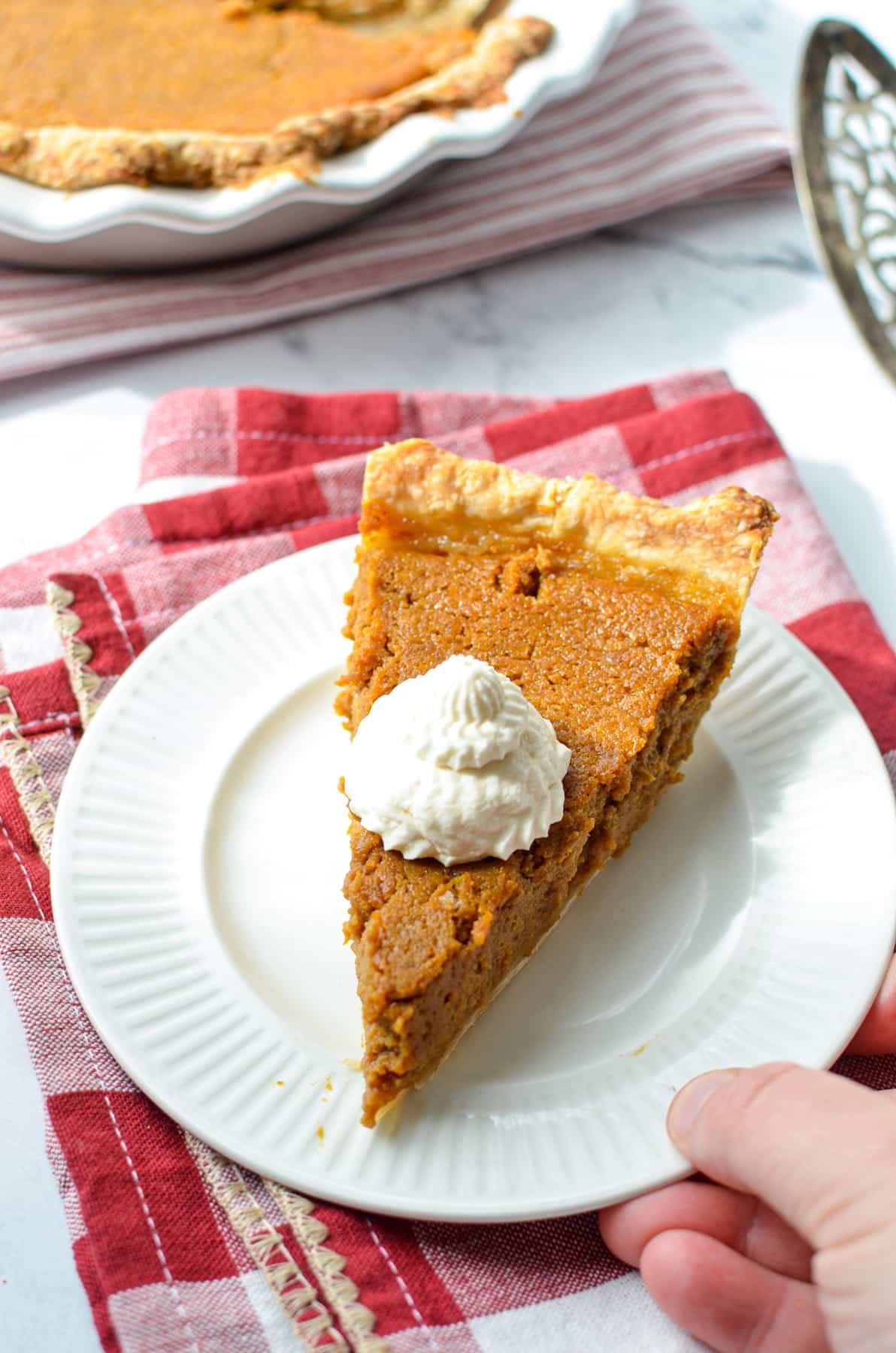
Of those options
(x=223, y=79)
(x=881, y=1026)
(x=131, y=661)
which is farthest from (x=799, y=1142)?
(x=223, y=79)

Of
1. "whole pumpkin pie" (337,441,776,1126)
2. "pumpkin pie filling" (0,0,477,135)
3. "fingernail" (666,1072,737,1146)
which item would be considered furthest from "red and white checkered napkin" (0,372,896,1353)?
"pumpkin pie filling" (0,0,477,135)

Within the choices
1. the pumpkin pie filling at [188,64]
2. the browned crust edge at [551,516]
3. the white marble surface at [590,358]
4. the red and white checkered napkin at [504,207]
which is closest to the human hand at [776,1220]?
the browned crust edge at [551,516]

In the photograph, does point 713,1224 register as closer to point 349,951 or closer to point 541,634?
point 349,951

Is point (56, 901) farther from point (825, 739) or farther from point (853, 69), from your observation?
point (853, 69)

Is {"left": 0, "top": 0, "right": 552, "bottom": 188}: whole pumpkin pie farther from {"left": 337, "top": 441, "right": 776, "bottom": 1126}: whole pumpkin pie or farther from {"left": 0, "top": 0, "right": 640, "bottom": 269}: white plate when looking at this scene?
{"left": 337, "top": 441, "right": 776, "bottom": 1126}: whole pumpkin pie

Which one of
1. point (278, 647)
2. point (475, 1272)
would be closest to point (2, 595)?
point (278, 647)
